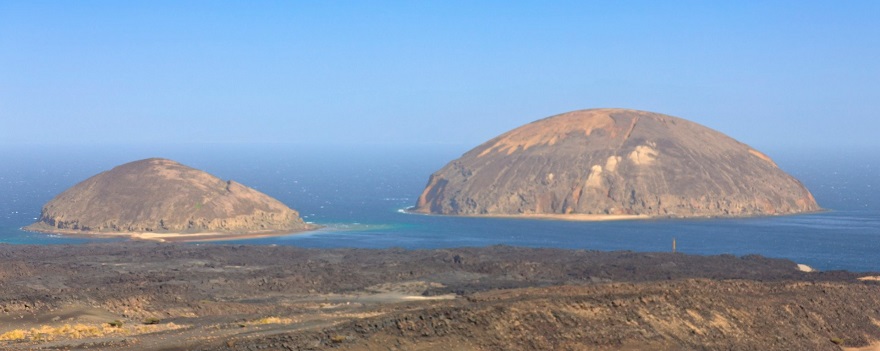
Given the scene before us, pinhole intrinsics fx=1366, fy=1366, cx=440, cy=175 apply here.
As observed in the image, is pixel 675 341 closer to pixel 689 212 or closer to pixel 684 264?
pixel 684 264

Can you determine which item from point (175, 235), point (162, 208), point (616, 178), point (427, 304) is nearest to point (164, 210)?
point (162, 208)

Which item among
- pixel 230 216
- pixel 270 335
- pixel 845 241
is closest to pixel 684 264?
pixel 845 241

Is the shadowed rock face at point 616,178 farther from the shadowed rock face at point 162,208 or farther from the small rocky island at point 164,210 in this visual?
the small rocky island at point 164,210

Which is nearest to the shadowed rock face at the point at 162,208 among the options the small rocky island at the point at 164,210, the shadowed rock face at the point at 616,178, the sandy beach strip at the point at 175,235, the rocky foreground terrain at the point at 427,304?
the small rocky island at the point at 164,210

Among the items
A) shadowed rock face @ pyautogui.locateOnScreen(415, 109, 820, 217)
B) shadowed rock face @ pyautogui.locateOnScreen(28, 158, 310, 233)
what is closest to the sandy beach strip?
shadowed rock face @ pyautogui.locateOnScreen(28, 158, 310, 233)

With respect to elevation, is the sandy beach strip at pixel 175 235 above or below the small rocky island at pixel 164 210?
below

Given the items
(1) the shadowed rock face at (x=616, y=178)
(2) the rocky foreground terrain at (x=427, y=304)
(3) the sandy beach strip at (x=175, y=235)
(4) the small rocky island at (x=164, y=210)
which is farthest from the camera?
(1) the shadowed rock face at (x=616, y=178)

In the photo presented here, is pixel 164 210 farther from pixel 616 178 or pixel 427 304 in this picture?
pixel 427 304
